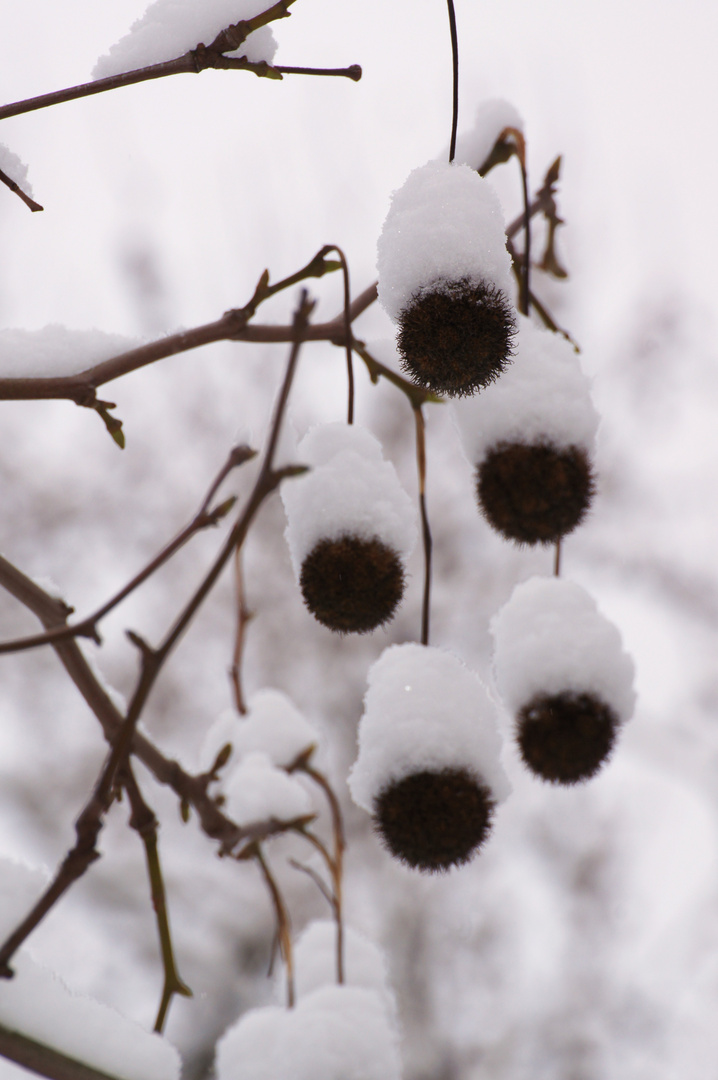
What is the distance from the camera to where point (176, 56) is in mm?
660

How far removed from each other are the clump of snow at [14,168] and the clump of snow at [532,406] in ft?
1.49

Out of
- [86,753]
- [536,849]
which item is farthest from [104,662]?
[536,849]

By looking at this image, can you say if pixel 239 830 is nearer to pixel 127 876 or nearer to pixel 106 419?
pixel 106 419

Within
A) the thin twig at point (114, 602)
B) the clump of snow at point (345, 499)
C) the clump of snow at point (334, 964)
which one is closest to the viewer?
the thin twig at point (114, 602)

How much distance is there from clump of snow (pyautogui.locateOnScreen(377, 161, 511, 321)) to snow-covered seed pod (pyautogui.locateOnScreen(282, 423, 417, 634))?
0.15 metres

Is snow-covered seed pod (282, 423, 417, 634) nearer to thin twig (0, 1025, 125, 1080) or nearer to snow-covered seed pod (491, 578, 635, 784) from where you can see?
snow-covered seed pod (491, 578, 635, 784)

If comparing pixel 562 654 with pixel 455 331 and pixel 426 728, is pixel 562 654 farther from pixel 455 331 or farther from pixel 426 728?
pixel 455 331

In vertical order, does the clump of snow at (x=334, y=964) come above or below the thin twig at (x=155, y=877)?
above

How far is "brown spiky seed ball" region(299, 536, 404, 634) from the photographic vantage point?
27.3 inches

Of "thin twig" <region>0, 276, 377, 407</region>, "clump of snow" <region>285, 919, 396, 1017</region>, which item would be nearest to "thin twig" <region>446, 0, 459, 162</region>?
"thin twig" <region>0, 276, 377, 407</region>

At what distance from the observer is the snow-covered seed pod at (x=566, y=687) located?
0.74 meters

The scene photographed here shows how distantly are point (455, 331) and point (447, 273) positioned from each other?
44 mm

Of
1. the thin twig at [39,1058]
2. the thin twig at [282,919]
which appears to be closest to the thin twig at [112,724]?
the thin twig at [282,919]

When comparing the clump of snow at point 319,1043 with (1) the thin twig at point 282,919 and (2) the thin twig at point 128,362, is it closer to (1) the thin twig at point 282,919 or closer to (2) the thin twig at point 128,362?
(1) the thin twig at point 282,919
